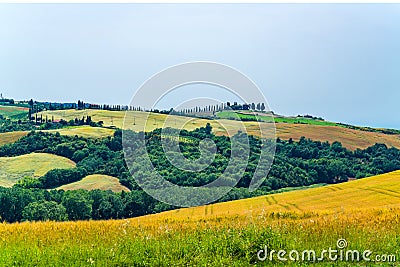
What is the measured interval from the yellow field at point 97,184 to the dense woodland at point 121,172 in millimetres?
2397

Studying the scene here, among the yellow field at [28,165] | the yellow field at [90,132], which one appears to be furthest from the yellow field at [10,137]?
the yellow field at [28,165]

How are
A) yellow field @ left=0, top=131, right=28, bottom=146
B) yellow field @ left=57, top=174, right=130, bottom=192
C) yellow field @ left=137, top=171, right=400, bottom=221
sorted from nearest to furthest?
yellow field @ left=137, top=171, right=400, bottom=221 < yellow field @ left=57, top=174, right=130, bottom=192 < yellow field @ left=0, top=131, right=28, bottom=146

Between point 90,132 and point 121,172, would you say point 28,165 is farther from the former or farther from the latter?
point 90,132

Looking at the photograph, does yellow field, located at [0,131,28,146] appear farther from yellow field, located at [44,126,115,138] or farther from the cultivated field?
the cultivated field

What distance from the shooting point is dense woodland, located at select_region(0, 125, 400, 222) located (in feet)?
234

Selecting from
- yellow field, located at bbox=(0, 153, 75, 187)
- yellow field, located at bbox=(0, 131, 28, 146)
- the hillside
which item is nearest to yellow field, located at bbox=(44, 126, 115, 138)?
the hillside

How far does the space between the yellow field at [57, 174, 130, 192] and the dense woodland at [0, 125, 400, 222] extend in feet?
7.87

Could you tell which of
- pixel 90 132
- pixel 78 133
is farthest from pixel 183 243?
pixel 90 132

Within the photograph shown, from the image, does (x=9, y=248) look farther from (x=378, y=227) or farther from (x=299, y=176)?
(x=299, y=176)

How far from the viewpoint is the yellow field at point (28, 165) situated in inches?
4850

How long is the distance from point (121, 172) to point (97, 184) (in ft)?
35.9

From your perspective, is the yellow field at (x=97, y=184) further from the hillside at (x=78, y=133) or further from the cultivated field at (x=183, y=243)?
the cultivated field at (x=183, y=243)

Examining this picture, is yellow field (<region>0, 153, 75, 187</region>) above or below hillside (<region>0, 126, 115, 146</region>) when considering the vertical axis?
below

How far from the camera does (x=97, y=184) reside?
106 metres
